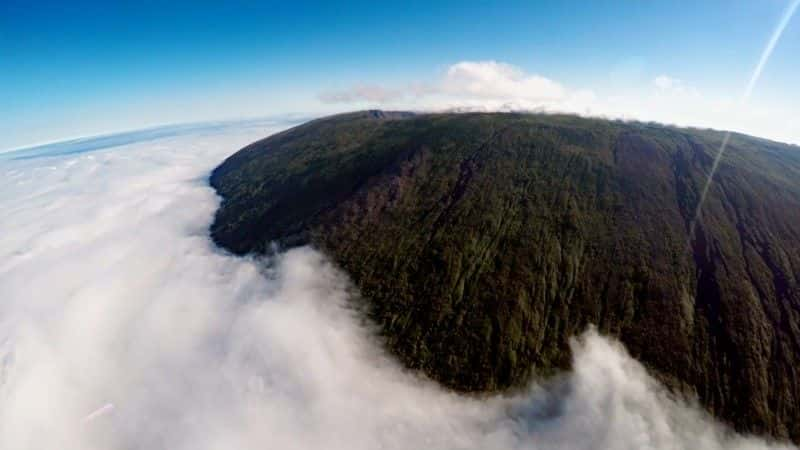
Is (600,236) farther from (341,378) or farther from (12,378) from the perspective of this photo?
(12,378)

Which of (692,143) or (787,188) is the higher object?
(692,143)

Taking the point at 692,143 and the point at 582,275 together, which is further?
the point at 692,143

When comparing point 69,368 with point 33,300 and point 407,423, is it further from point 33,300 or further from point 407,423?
point 407,423

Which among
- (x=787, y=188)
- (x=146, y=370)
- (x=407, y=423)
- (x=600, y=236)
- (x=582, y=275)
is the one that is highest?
(x=787, y=188)

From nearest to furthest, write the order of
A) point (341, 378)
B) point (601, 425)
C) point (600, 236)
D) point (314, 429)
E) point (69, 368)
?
point (601, 425) < point (314, 429) < point (341, 378) < point (600, 236) < point (69, 368)

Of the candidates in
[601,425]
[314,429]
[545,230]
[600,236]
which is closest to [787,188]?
[600,236]

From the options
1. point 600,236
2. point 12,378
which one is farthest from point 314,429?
point 12,378

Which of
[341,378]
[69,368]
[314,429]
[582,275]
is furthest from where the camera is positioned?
[69,368]
